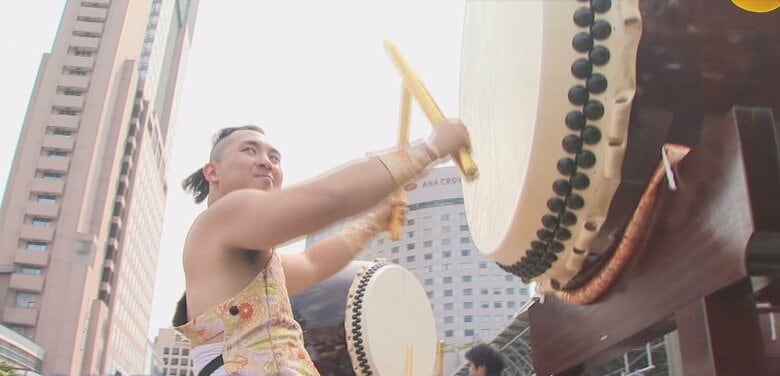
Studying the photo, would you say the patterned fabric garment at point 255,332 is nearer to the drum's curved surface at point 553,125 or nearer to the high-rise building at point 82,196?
the drum's curved surface at point 553,125

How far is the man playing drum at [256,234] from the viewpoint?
1.12m

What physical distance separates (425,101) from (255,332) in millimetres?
562

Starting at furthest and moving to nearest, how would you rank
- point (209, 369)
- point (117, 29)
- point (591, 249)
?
1. point (117, 29)
2. point (209, 369)
3. point (591, 249)

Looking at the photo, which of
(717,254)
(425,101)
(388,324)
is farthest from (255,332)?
(388,324)

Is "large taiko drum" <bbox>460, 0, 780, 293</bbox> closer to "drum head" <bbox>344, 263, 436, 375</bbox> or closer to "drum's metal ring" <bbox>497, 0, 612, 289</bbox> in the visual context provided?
"drum's metal ring" <bbox>497, 0, 612, 289</bbox>

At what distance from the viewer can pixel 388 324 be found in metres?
3.55

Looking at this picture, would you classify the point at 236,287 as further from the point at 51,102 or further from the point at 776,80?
the point at 51,102

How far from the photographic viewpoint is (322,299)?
3.19 metres

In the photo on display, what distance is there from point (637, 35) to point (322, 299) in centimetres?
250

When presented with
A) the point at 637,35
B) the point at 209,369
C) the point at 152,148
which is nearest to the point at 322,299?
the point at 209,369

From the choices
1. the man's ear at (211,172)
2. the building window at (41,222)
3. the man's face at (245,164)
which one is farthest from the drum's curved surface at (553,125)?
the building window at (41,222)

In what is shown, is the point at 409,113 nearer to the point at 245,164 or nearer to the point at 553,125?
the point at 245,164

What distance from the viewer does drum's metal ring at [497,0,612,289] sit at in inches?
35.0

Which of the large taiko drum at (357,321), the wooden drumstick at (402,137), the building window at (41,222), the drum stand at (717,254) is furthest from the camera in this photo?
the building window at (41,222)
